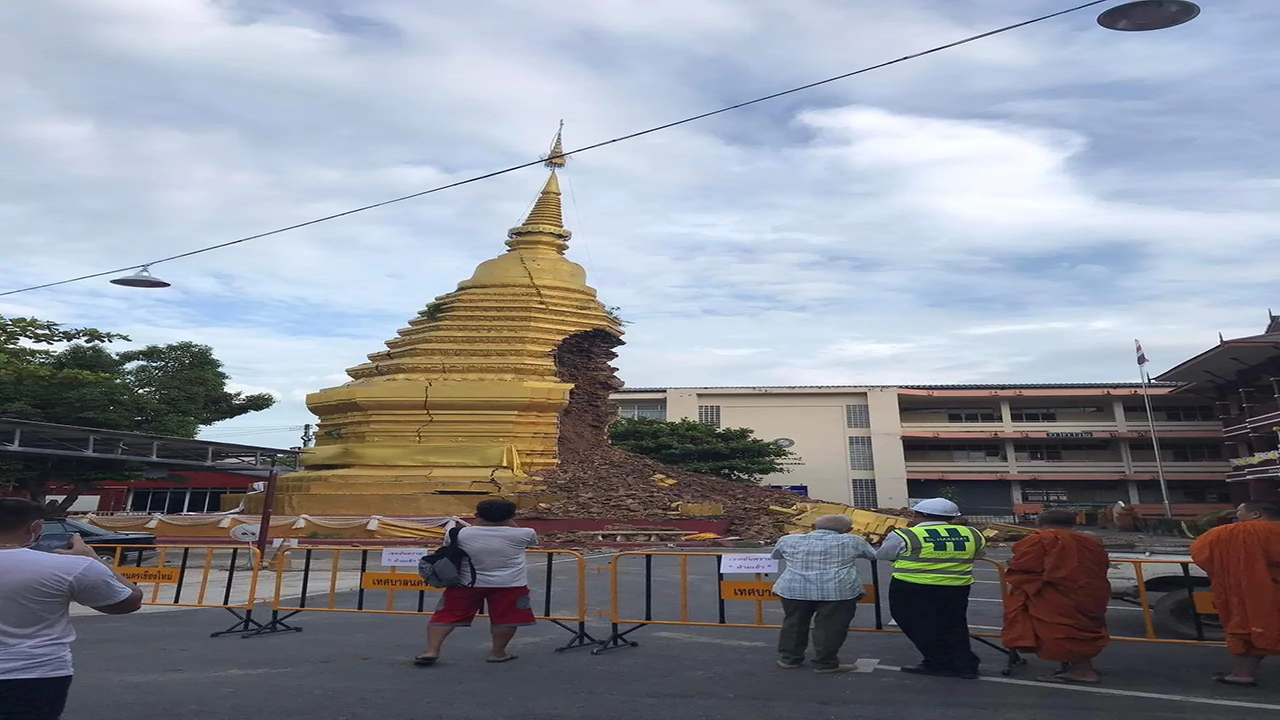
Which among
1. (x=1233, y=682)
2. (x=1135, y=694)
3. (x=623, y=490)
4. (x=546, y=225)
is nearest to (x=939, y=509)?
(x=1135, y=694)

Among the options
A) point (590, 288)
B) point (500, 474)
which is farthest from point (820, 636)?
point (590, 288)

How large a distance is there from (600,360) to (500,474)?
→ 5.61 meters

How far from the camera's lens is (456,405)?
19.2 m

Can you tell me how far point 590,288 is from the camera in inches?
896

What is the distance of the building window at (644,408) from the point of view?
43.4m

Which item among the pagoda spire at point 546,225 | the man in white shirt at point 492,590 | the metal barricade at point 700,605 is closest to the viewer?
the man in white shirt at point 492,590

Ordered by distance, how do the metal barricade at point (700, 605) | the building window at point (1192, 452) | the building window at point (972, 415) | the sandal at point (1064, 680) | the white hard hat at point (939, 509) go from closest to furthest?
the sandal at point (1064, 680), the white hard hat at point (939, 509), the metal barricade at point (700, 605), the building window at point (1192, 452), the building window at point (972, 415)

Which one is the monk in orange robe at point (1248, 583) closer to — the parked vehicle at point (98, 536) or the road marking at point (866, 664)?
the road marking at point (866, 664)

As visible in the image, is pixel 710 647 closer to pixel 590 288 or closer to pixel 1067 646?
pixel 1067 646

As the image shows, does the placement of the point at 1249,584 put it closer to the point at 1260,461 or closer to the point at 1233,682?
the point at 1233,682

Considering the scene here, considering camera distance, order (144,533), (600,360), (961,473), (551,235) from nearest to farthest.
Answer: (144,533), (600,360), (551,235), (961,473)

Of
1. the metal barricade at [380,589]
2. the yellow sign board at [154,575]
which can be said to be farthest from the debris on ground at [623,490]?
the yellow sign board at [154,575]

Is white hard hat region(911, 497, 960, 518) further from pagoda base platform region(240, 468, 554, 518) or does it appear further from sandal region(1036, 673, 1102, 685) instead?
pagoda base platform region(240, 468, 554, 518)

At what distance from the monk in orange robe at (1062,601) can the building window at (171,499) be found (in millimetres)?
39601
